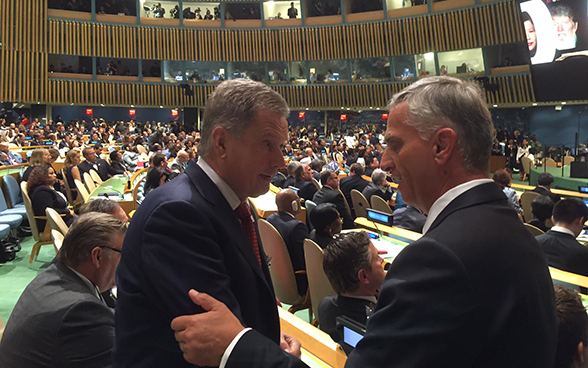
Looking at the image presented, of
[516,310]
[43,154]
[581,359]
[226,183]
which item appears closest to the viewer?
[516,310]

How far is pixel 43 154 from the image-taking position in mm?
7184

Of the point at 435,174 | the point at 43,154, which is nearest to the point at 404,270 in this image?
the point at 435,174

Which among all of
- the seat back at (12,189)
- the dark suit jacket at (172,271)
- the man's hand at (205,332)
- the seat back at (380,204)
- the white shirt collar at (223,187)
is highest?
the seat back at (12,189)

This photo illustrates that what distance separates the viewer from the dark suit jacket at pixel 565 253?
3559mm

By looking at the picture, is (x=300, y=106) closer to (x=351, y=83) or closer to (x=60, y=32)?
(x=351, y=83)

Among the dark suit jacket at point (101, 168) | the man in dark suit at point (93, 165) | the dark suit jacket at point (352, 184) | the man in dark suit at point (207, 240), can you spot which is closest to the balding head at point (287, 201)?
the man in dark suit at point (207, 240)

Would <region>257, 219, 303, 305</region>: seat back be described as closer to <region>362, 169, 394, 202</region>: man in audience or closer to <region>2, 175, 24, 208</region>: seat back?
<region>362, 169, 394, 202</region>: man in audience

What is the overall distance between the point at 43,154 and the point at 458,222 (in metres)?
7.58

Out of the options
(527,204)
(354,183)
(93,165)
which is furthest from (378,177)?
(93,165)

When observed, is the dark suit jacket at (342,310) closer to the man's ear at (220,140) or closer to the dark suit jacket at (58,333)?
the dark suit jacket at (58,333)

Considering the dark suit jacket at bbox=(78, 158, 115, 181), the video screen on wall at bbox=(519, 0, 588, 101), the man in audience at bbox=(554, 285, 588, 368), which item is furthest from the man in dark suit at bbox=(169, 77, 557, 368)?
the video screen on wall at bbox=(519, 0, 588, 101)

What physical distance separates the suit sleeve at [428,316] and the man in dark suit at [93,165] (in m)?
8.36

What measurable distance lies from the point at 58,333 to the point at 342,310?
136 centimetres

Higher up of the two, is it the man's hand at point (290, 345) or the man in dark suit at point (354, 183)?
the man in dark suit at point (354, 183)
